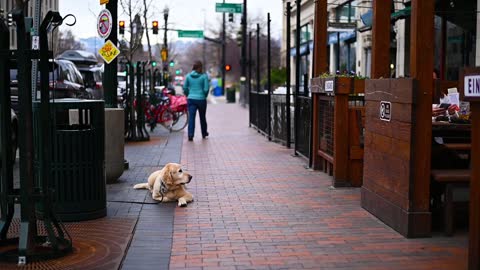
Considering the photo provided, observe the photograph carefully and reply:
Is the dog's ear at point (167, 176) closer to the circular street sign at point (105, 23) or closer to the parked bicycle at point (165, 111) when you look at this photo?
the circular street sign at point (105, 23)

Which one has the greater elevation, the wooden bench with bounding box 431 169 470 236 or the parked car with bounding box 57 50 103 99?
the parked car with bounding box 57 50 103 99

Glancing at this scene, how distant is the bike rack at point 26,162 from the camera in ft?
17.0

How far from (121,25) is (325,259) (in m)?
21.3

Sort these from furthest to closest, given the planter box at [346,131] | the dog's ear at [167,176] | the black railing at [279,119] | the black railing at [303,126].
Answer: the black railing at [279,119], the black railing at [303,126], the planter box at [346,131], the dog's ear at [167,176]

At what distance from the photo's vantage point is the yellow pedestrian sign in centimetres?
1045

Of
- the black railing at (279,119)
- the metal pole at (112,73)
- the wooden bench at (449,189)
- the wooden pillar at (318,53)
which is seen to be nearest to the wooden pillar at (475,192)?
the wooden bench at (449,189)

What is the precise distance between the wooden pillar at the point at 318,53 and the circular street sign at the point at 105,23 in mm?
3414

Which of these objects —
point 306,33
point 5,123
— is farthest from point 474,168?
point 306,33

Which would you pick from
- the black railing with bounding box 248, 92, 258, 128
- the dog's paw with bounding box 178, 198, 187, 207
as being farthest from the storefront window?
the dog's paw with bounding box 178, 198, 187, 207

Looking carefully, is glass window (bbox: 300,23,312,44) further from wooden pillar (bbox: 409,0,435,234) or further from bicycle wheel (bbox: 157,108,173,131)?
wooden pillar (bbox: 409,0,435,234)

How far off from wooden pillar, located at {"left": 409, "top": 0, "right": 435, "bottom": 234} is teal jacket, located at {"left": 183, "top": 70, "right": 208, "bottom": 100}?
10.1m

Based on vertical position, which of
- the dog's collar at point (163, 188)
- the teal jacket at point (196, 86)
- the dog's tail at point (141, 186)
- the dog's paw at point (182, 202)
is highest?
the teal jacket at point (196, 86)

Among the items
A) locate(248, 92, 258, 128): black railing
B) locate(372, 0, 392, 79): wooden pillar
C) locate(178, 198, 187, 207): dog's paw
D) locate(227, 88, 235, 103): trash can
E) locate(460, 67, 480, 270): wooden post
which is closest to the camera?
locate(460, 67, 480, 270): wooden post

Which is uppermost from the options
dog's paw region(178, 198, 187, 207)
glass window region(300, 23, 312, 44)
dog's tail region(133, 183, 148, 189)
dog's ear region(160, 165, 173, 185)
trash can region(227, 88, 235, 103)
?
glass window region(300, 23, 312, 44)
